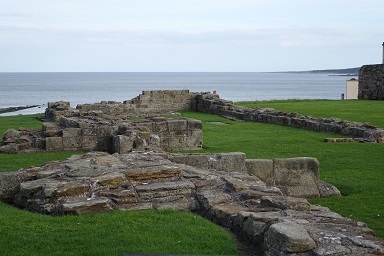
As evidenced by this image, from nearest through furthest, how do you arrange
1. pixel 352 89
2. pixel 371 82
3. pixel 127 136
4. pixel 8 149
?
pixel 127 136
pixel 8 149
pixel 371 82
pixel 352 89

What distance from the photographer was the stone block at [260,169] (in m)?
11.0

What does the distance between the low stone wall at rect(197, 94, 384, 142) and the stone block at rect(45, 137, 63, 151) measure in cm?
865

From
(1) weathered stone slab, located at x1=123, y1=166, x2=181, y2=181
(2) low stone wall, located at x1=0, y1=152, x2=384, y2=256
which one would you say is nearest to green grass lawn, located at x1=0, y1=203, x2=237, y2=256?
(2) low stone wall, located at x1=0, y1=152, x2=384, y2=256

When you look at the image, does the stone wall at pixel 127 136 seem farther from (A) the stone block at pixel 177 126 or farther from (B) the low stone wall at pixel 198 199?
(B) the low stone wall at pixel 198 199

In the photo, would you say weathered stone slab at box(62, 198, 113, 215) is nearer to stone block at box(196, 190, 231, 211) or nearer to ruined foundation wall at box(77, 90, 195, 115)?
stone block at box(196, 190, 231, 211)

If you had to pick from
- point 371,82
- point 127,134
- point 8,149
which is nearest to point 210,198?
point 127,134

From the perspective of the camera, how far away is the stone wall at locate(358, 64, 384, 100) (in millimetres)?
40406

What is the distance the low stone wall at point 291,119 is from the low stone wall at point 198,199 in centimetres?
1006

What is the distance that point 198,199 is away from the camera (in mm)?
8250

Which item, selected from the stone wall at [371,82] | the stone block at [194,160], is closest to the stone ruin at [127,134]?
the stone block at [194,160]

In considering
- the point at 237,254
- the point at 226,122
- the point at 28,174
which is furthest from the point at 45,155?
the point at 226,122

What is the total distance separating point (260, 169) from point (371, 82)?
3232cm

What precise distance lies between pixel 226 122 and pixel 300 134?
579 centimetres

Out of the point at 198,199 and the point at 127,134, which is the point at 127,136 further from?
the point at 198,199
